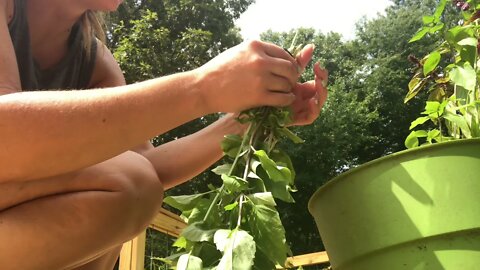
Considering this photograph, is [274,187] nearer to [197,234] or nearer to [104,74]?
[197,234]

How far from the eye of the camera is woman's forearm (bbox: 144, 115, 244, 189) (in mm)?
997

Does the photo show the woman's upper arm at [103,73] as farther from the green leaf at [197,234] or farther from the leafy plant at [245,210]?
the green leaf at [197,234]

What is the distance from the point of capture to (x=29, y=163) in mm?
682

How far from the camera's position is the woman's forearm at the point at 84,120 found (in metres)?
0.66

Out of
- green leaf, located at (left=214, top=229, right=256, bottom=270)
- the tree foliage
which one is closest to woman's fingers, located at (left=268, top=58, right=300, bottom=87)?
green leaf, located at (left=214, top=229, right=256, bottom=270)

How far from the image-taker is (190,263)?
0.57 meters

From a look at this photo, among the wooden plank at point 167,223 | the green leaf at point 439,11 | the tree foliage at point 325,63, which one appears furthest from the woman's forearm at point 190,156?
the tree foliage at point 325,63

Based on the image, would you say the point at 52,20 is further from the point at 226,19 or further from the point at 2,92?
the point at 226,19

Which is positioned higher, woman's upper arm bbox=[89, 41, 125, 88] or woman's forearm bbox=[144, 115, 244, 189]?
woman's upper arm bbox=[89, 41, 125, 88]

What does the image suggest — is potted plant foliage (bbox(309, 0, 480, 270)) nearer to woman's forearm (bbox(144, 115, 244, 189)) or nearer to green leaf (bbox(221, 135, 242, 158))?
green leaf (bbox(221, 135, 242, 158))

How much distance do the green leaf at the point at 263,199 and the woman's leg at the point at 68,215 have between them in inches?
10.3

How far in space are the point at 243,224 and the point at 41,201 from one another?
1.04ft

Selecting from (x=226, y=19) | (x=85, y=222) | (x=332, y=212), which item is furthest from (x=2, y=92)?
(x=226, y=19)

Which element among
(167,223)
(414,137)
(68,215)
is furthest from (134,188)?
(167,223)
